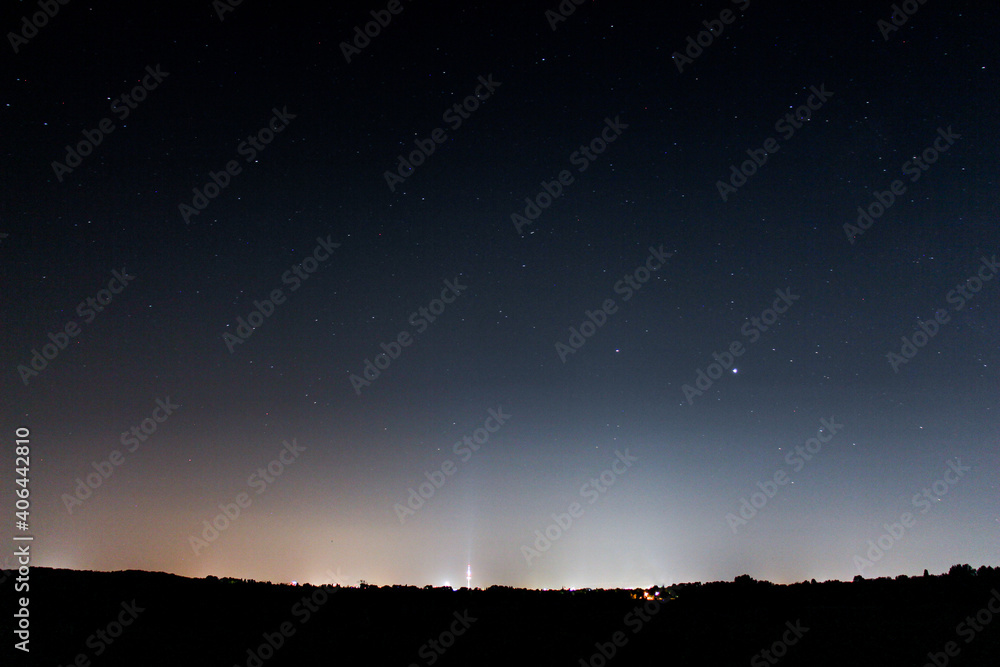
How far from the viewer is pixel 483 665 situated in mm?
10133

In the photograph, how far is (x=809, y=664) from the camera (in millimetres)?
10242

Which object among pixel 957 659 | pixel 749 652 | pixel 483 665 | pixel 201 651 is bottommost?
pixel 957 659

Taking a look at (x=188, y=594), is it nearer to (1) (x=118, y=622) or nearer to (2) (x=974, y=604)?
(1) (x=118, y=622)

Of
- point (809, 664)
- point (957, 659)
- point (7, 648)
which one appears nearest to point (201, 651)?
point (7, 648)

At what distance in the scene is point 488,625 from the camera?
1234 cm

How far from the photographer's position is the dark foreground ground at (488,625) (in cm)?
1037

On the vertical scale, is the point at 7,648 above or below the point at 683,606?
above

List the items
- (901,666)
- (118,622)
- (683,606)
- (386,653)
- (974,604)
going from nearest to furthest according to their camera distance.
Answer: (901,666) < (386,653) < (118,622) < (974,604) < (683,606)

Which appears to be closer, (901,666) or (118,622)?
(901,666)

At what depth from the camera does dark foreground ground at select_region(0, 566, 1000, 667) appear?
34.0 ft

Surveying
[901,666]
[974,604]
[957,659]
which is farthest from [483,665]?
[974,604]

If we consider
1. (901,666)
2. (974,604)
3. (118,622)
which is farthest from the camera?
(974,604)

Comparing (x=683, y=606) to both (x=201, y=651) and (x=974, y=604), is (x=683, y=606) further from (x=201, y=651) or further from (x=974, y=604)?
(x=201, y=651)

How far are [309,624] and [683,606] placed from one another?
338 inches
